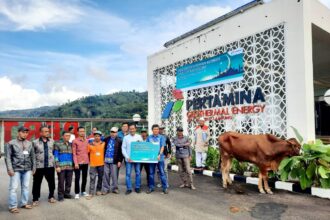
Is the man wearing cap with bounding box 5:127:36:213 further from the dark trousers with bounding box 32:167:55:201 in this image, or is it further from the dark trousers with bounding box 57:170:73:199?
the dark trousers with bounding box 57:170:73:199

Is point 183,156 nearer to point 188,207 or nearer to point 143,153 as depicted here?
point 143,153

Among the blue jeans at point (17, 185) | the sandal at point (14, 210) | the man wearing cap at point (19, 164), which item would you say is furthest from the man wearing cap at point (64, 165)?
the sandal at point (14, 210)

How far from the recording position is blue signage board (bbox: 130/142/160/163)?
7.29 meters

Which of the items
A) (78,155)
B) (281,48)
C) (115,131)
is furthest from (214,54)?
(78,155)

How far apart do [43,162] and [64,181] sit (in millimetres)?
708

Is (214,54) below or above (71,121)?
above

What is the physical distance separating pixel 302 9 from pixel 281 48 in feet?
3.56

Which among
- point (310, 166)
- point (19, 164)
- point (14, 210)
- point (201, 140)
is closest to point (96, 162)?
point (19, 164)

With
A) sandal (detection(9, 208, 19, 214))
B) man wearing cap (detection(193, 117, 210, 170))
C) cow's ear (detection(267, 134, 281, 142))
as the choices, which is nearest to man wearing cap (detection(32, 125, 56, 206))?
sandal (detection(9, 208, 19, 214))

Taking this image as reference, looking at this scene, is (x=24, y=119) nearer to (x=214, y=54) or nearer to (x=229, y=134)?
(x=214, y=54)

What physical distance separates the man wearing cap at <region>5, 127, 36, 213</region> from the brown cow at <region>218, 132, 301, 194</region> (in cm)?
431

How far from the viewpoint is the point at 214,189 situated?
24.6 feet

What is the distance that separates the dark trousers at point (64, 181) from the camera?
6648 millimetres

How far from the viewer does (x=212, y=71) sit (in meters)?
10.7
